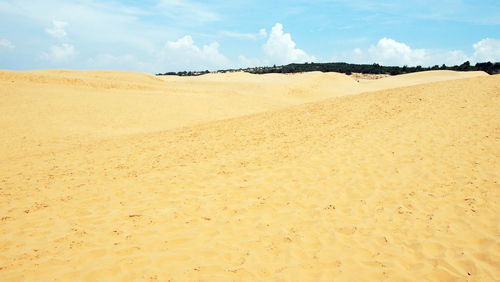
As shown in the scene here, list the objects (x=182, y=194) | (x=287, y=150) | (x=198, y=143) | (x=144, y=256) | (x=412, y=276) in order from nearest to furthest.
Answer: (x=412, y=276)
(x=144, y=256)
(x=182, y=194)
(x=287, y=150)
(x=198, y=143)

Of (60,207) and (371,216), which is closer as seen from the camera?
(371,216)

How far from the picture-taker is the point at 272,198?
19.7 ft

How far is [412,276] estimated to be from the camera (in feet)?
12.4

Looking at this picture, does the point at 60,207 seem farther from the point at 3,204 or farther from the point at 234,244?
the point at 234,244

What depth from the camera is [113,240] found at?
4656 mm

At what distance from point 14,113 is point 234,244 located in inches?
615

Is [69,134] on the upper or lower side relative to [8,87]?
lower

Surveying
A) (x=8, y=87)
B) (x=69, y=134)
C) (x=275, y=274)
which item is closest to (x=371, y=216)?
(x=275, y=274)

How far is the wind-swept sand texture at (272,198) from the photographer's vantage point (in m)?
4.07

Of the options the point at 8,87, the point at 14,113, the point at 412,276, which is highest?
the point at 8,87

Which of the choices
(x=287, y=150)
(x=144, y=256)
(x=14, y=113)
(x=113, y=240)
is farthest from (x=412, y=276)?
(x=14, y=113)

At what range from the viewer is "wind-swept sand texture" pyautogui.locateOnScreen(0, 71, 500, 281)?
13.3ft

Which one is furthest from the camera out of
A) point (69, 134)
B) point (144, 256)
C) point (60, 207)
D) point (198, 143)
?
point (69, 134)

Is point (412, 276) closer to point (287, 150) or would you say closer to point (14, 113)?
point (287, 150)
